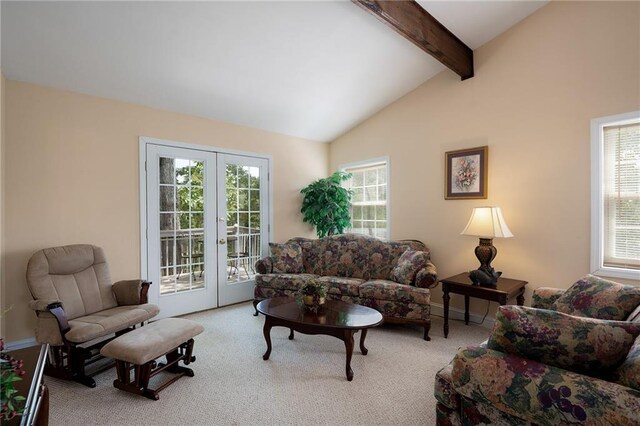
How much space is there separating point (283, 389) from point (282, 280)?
68.4 inches

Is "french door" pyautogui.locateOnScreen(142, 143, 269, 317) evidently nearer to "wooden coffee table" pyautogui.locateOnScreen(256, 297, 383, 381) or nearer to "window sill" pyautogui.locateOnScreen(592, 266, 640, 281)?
"wooden coffee table" pyautogui.locateOnScreen(256, 297, 383, 381)

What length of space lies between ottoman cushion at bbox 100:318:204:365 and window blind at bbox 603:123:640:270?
12.5ft

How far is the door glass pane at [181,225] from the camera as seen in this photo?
12.9 feet

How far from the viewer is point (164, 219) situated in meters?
3.91

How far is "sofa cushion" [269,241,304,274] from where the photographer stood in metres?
4.30

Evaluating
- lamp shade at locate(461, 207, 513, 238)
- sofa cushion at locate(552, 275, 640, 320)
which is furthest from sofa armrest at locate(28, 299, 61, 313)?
lamp shade at locate(461, 207, 513, 238)

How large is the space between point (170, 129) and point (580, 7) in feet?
14.8

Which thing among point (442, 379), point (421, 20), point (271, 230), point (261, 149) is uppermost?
point (421, 20)

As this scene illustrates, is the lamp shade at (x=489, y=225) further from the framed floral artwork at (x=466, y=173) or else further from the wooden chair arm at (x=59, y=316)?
the wooden chair arm at (x=59, y=316)

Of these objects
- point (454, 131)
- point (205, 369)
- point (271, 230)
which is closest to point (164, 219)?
point (271, 230)

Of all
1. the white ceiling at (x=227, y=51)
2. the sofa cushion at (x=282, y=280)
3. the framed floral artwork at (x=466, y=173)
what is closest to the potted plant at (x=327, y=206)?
the sofa cushion at (x=282, y=280)

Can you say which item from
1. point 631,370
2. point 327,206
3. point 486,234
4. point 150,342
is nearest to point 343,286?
point 327,206

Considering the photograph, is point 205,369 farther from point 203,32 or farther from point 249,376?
point 203,32

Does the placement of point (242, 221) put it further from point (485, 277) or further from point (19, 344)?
point (485, 277)
